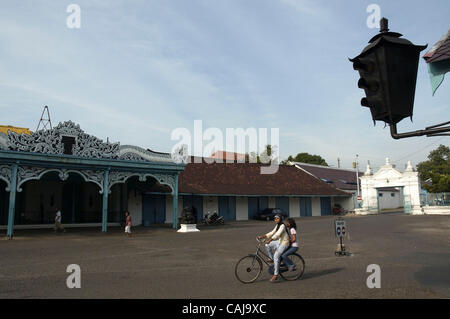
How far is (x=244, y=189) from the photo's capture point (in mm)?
35219

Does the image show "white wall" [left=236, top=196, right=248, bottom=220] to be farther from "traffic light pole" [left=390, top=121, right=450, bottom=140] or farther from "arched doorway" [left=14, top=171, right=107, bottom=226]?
"traffic light pole" [left=390, top=121, right=450, bottom=140]

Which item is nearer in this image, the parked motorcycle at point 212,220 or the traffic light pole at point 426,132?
the traffic light pole at point 426,132

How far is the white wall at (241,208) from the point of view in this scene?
1372 inches

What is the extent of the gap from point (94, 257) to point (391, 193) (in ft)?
172

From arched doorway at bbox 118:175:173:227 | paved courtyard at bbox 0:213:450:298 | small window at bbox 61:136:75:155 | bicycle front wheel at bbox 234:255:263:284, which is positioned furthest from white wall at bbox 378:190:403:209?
bicycle front wheel at bbox 234:255:263:284

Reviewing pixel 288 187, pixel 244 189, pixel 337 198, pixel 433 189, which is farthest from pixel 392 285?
pixel 433 189

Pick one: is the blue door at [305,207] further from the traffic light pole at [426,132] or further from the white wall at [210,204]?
the traffic light pole at [426,132]

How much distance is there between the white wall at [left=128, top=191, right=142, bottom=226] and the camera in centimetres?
2789

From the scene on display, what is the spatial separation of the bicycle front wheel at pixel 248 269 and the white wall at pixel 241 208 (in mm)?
26456

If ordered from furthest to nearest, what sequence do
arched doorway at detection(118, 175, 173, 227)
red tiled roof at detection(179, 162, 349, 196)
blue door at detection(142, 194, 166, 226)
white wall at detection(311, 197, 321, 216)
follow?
white wall at detection(311, 197, 321, 216), red tiled roof at detection(179, 162, 349, 196), blue door at detection(142, 194, 166, 226), arched doorway at detection(118, 175, 173, 227)

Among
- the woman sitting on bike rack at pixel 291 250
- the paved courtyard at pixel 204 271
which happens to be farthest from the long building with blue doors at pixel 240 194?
the woman sitting on bike rack at pixel 291 250

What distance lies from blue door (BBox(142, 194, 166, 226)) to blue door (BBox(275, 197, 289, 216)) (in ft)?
42.5
